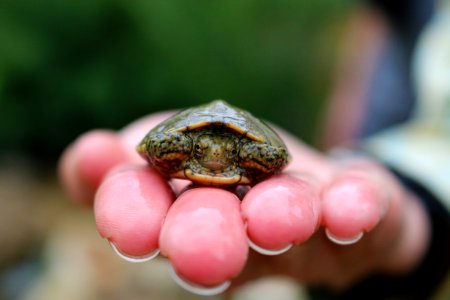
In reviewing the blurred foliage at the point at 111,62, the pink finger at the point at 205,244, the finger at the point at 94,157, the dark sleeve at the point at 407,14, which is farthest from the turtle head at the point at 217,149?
the blurred foliage at the point at 111,62

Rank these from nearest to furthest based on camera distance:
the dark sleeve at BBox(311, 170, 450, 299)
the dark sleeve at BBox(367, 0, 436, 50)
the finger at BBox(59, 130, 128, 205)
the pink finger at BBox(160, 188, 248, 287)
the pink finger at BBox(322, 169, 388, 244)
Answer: the pink finger at BBox(160, 188, 248, 287)
the pink finger at BBox(322, 169, 388, 244)
the finger at BBox(59, 130, 128, 205)
the dark sleeve at BBox(311, 170, 450, 299)
the dark sleeve at BBox(367, 0, 436, 50)

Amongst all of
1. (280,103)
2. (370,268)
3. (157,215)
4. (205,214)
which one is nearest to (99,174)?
(157,215)

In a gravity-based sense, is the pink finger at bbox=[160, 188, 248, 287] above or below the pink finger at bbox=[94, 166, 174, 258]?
above

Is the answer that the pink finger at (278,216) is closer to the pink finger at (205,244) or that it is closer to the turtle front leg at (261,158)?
the pink finger at (205,244)

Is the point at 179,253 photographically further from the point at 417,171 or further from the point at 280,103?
the point at 280,103

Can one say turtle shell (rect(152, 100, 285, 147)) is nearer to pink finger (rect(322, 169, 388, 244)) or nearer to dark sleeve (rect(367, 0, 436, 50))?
pink finger (rect(322, 169, 388, 244))

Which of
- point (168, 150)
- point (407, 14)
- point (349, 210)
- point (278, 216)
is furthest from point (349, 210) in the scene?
point (407, 14)

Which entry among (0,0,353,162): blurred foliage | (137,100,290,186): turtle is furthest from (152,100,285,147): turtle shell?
(0,0,353,162): blurred foliage
